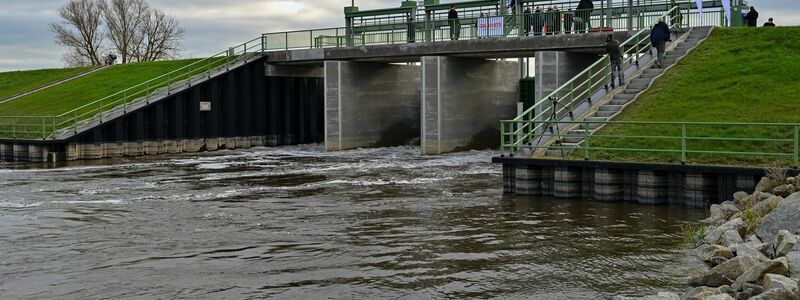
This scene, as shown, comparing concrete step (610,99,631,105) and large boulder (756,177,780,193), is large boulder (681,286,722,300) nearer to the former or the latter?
large boulder (756,177,780,193)

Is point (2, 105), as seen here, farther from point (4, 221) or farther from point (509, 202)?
point (509, 202)

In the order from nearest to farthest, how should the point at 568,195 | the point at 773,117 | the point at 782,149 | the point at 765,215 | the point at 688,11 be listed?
the point at 765,215 → the point at 782,149 → the point at 568,195 → the point at 773,117 → the point at 688,11

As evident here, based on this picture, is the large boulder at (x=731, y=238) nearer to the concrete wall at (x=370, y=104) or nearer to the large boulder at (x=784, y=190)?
the large boulder at (x=784, y=190)

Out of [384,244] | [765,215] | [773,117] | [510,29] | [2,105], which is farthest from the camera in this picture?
[2,105]

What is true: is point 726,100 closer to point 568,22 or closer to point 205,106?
point 568,22

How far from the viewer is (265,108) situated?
44.7 metres

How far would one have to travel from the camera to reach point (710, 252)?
41.5 ft

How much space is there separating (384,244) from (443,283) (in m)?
3.15

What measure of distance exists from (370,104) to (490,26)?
828 centimetres

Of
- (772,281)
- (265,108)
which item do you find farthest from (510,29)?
(772,281)

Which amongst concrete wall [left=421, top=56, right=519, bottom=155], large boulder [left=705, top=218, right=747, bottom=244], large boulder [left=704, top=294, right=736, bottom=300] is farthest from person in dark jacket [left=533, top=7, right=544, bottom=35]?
large boulder [left=704, top=294, right=736, bottom=300]

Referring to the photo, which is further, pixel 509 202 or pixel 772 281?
pixel 509 202

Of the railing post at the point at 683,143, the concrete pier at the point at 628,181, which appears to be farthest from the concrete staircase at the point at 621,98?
the railing post at the point at 683,143

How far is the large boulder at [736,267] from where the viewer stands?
10.7m
